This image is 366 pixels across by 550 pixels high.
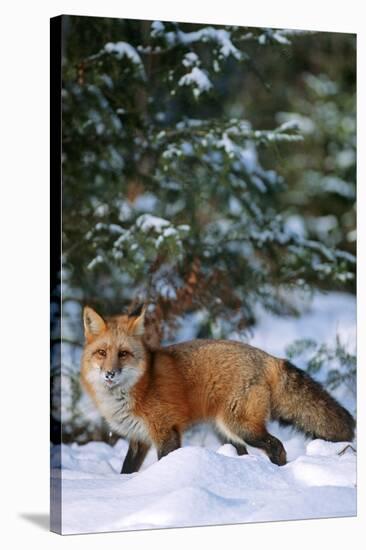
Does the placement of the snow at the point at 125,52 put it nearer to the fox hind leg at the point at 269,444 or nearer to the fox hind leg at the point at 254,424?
the fox hind leg at the point at 254,424

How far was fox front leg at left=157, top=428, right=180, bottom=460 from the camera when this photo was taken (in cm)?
779

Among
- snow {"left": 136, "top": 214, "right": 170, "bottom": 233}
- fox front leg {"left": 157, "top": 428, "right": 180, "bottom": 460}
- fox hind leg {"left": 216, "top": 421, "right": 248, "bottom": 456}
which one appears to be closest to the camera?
fox front leg {"left": 157, "top": 428, "right": 180, "bottom": 460}

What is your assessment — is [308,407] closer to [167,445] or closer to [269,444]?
[269,444]

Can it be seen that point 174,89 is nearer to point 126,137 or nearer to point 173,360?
point 126,137

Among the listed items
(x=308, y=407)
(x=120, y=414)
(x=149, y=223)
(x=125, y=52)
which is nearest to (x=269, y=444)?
(x=308, y=407)

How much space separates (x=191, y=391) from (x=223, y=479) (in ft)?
1.92

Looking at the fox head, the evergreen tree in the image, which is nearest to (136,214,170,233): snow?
the evergreen tree

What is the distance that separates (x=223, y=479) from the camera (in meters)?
7.80

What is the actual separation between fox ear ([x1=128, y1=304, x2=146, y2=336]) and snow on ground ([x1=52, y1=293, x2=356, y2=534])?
694 millimetres

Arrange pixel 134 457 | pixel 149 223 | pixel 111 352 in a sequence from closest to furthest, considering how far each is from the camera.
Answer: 1. pixel 111 352
2. pixel 134 457
3. pixel 149 223

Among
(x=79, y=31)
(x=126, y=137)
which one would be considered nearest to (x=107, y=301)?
(x=126, y=137)

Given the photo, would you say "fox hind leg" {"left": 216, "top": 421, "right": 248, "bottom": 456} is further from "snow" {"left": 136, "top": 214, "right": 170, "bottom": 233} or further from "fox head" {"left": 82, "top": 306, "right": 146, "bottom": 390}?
"snow" {"left": 136, "top": 214, "right": 170, "bottom": 233}

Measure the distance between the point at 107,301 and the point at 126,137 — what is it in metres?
1.04

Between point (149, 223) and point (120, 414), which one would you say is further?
point (149, 223)
